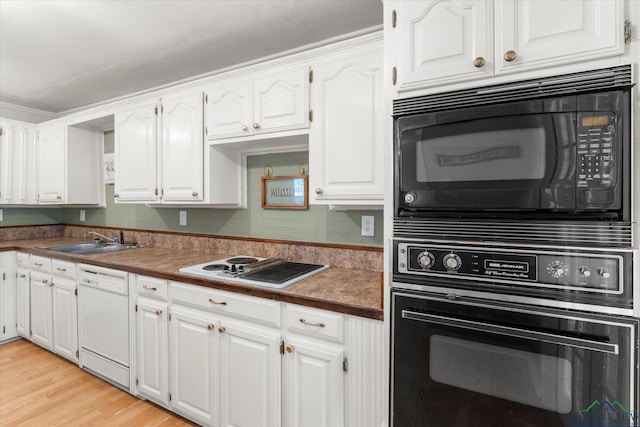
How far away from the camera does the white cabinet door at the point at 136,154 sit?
8.14 feet

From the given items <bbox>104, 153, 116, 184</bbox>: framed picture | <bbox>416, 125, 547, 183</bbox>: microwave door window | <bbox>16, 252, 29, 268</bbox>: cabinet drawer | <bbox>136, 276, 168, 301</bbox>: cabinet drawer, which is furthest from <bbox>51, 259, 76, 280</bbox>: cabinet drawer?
<bbox>416, 125, 547, 183</bbox>: microwave door window

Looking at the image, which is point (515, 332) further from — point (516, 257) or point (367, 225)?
point (367, 225)

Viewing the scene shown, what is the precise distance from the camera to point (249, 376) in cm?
162

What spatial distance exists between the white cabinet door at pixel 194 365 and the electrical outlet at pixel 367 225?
985 millimetres

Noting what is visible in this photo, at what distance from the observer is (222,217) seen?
264 centimetres

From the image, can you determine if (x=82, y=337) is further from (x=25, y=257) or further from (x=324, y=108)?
(x=324, y=108)

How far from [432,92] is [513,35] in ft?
0.94

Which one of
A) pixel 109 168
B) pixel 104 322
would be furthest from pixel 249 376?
pixel 109 168

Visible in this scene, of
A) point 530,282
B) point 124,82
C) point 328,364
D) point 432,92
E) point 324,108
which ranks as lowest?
point 328,364

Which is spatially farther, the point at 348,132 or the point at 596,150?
the point at 348,132

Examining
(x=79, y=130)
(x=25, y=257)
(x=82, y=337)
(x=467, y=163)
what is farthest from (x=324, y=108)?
(x=25, y=257)

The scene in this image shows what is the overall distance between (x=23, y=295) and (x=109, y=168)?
1.38 meters

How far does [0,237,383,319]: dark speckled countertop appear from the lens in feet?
4.52

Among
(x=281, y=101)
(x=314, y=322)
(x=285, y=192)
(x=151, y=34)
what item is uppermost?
(x=151, y=34)
